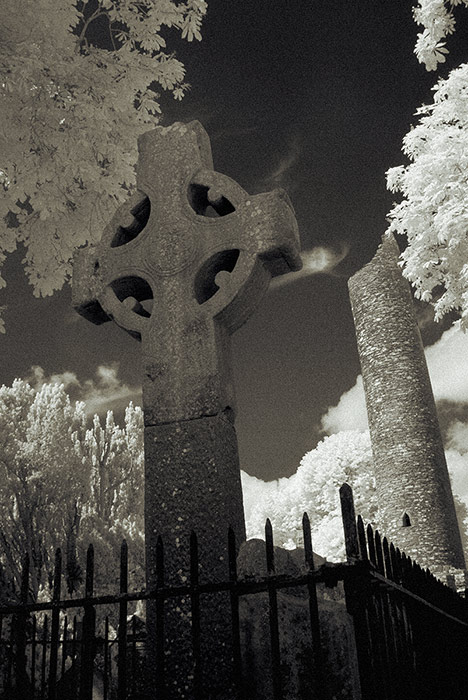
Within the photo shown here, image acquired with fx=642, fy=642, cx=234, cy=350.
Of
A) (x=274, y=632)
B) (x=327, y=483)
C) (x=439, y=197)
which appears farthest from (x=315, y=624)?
(x=327, y=483)

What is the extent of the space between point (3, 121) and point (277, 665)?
6999 mm

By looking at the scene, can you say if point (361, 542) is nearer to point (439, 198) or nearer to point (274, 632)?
point (274, 632)

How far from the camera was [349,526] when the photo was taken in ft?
8.06

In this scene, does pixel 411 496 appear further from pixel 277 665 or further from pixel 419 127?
pixel 277 665

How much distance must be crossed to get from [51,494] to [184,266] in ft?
49.7

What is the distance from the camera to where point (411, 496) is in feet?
70.0

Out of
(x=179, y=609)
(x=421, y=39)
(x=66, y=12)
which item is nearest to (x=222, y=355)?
(x=179, y=609)

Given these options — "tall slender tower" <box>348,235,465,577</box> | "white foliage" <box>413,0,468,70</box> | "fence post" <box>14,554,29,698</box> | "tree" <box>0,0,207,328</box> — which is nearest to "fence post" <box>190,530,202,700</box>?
"fence post" <box>14,554,29,698</box>

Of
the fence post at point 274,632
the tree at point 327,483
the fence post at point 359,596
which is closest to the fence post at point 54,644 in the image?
the fence post at point 274,632

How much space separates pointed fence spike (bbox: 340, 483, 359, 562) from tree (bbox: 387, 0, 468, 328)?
35.7 ft

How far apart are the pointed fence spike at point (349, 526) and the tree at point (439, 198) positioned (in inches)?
428

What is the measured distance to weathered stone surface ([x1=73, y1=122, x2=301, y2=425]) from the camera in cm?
394

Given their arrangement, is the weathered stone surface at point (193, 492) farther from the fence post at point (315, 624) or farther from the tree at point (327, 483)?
the tree at point (327, 483)

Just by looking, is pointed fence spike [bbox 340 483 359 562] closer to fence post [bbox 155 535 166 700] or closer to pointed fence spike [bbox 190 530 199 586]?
Answer: pointed fence spike [bbox 190 530 199 586]
